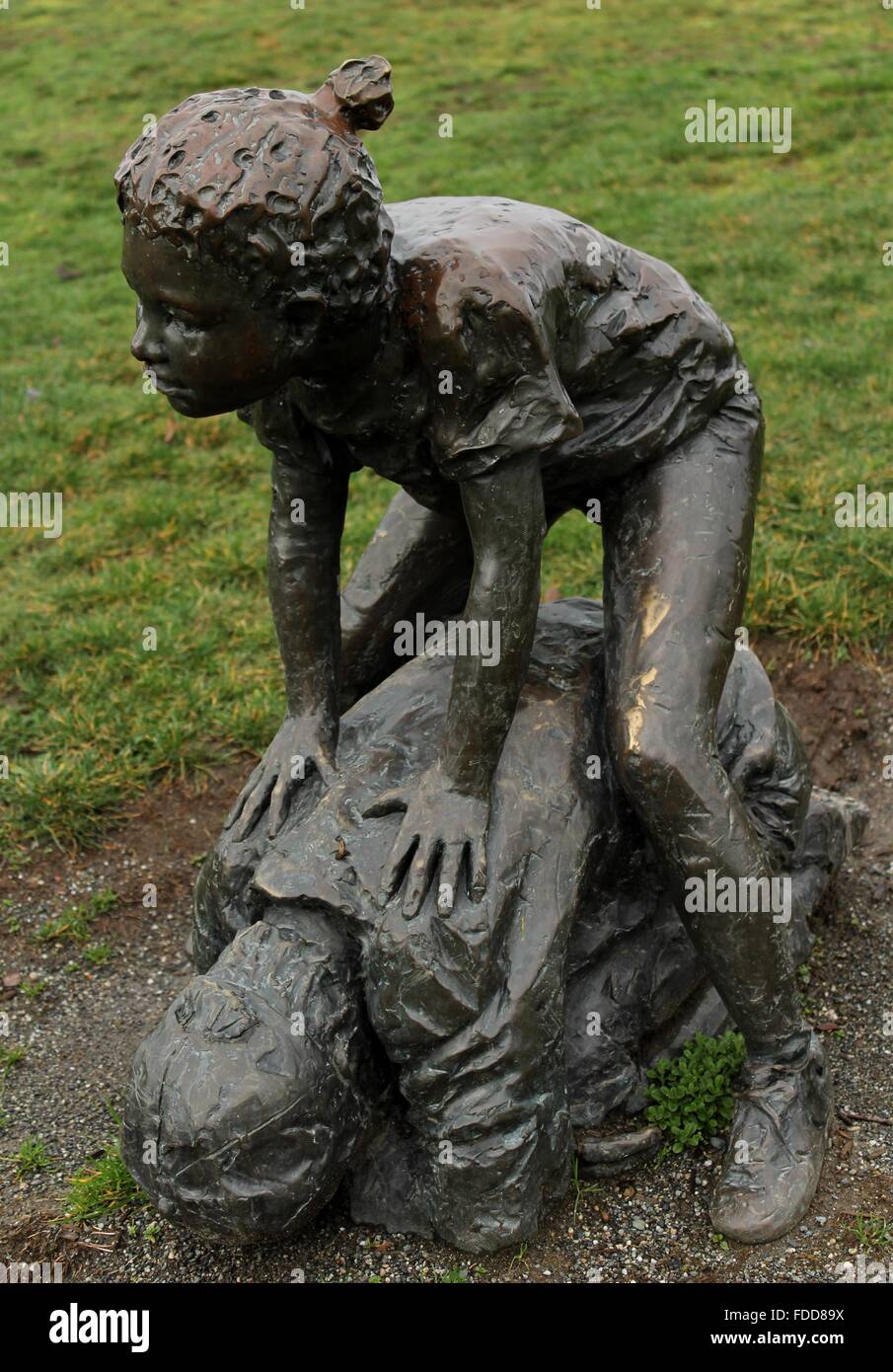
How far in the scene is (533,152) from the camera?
11.2 meters

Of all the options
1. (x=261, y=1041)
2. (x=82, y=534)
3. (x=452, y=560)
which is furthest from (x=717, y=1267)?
(x=82, y=534)

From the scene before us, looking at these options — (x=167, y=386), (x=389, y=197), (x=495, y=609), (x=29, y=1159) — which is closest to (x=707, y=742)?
(x=495, y=609)

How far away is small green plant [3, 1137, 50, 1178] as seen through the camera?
412 cm

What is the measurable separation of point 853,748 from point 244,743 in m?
2.35

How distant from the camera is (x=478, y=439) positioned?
→ 3332mm

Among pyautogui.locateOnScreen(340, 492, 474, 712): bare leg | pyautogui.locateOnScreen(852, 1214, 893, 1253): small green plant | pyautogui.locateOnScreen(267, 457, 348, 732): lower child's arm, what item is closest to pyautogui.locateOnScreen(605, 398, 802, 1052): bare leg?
pyautogui.locateOnScreen(852, 1214, 893, 1253): small green plant

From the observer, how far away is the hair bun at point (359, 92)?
3.07m

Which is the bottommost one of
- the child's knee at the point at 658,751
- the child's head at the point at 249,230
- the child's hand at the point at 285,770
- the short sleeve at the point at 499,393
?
the child's hand at the point at 285,770

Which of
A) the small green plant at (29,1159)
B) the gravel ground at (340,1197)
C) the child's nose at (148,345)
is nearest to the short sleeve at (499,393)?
the child's nose at (148,345)

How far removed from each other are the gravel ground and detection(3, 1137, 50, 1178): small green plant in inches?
0.8

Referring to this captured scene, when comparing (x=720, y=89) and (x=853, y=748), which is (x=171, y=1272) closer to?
(x=853, y=748)

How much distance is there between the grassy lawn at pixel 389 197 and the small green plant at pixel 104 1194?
183cm

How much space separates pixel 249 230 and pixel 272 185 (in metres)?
0.10

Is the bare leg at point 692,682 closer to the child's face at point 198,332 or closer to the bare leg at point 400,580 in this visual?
the bare leg at point 400,580
